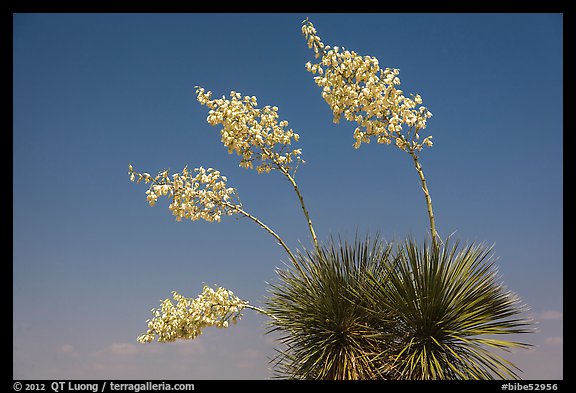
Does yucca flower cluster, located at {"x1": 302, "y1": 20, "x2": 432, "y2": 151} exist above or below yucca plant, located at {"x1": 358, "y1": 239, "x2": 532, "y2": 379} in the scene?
above

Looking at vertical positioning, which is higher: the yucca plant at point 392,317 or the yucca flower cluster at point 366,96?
the yucca flower cluster at point 366,96

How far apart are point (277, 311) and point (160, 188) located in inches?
88.4

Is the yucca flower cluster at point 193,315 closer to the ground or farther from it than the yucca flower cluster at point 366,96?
closer to the ground

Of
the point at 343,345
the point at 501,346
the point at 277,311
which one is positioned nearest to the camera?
the point at 501,346

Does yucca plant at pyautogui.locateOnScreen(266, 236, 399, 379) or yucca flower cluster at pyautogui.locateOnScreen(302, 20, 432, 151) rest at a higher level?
yucca flower cluster at pyautogui.locateOnScreen(302, 20, 432, 151)

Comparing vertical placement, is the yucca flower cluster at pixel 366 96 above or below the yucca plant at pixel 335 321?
above

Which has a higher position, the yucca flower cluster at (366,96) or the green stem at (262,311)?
the yucca flower cluster at (366,96)

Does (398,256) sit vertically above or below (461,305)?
above

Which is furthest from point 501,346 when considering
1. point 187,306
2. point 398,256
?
point 187,306

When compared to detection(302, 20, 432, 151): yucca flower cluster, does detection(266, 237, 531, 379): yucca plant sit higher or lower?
lower
